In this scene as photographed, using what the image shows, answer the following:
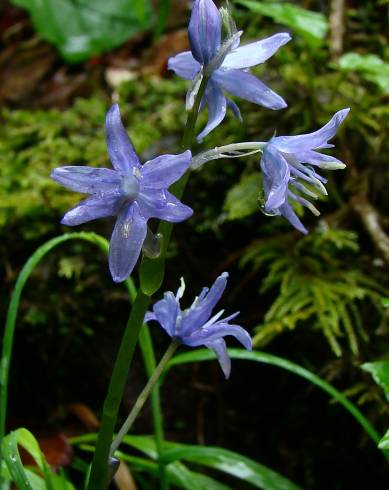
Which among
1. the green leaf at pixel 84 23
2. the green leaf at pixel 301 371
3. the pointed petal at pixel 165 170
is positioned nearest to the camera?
the pointed petal at pixel 165 170

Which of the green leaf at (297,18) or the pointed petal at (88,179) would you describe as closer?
the pointed petal at (88,179)

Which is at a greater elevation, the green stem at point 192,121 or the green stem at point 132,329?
the green stem at point 192,121

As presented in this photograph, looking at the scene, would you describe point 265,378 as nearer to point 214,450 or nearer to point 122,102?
point 214,450

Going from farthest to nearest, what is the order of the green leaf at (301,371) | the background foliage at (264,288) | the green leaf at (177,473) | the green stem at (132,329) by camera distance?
1. the background foliage at (264,288)
2. the green leaf at (177,473)
3. the green leaf at (301,371)
4. the green stem at (132,329)

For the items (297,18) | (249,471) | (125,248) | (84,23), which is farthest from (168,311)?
(84,23)

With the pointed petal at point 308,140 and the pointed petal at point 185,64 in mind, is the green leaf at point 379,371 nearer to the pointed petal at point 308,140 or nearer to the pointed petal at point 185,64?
the pointed petal at point 308,140

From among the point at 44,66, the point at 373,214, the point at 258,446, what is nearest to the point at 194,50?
the point at 373,214

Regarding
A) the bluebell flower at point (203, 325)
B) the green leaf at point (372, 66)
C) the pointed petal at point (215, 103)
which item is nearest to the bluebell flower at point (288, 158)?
the pointed petal at point (215, 103)

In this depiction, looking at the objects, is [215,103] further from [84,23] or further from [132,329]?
[84,23]
